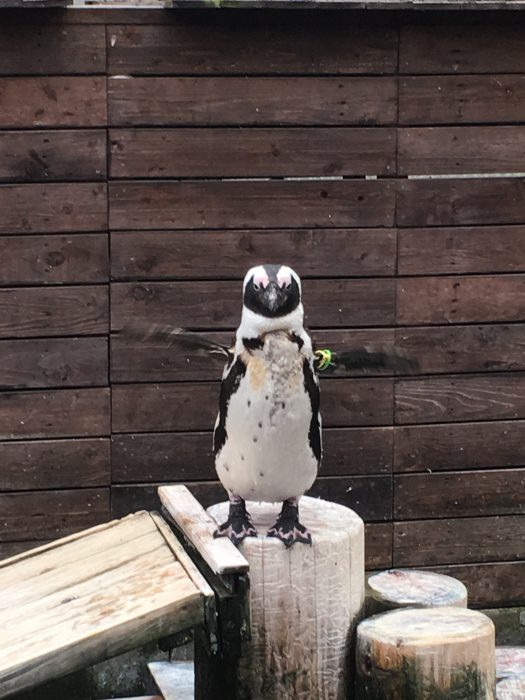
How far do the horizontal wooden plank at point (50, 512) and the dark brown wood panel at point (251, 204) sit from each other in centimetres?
113

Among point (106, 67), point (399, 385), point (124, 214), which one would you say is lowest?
point (399, 385)

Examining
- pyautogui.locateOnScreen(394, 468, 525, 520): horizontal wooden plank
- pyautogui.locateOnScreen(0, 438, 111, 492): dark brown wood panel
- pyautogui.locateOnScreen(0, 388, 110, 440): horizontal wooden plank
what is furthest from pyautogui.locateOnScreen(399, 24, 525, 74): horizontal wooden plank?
pyautogui.locateOnScreen(0, 438, 111, 492): dark brown wood panel

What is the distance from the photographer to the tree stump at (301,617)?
379 cm

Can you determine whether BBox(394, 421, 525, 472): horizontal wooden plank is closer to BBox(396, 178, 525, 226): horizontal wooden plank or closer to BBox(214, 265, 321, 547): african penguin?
BBox(396, 178, 525, 226): horizontal wooden plank

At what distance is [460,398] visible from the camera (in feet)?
17.7

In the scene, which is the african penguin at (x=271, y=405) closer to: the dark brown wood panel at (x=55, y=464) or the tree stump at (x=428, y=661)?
the tree stump at (x=428, y=661)

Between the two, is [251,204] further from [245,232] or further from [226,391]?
[226,391]

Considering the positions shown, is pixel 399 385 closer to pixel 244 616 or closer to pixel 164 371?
pixel 164 371

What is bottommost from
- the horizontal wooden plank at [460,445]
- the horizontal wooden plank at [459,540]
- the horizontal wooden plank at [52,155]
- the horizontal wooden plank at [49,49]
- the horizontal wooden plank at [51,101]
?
the horizontal wooden plank at [459,540]

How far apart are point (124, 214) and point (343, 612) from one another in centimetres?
199

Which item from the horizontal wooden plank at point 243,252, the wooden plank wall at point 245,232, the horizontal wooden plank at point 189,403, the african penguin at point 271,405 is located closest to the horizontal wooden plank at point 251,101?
the wooden plank wall at point 245,232

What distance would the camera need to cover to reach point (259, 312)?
375 cm

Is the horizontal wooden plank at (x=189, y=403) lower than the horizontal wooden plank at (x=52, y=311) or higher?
lower

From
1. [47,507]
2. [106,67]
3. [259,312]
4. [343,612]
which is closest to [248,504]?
[343,612]
